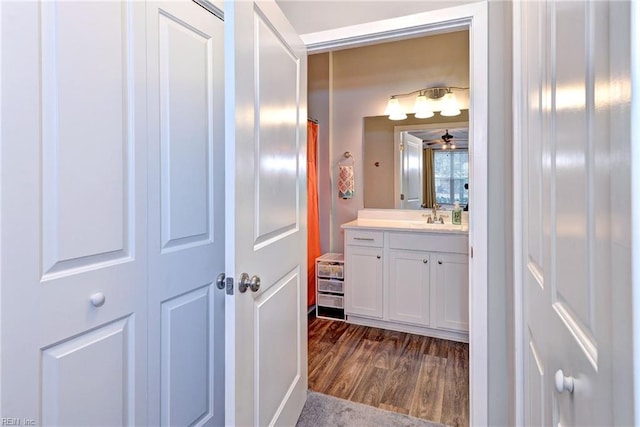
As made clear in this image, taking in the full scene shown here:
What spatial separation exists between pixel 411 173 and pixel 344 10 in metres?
1.83

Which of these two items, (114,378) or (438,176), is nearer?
(114,378)

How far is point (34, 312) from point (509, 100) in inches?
69.2

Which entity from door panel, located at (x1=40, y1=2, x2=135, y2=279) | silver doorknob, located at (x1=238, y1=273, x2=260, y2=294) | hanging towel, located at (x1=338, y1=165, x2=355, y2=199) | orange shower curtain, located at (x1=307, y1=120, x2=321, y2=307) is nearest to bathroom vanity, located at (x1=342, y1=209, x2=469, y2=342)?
orange shower curtain, located at (x1=307, y1=120, x2=321, y2=307)

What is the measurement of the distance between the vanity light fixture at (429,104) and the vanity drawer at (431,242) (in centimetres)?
119

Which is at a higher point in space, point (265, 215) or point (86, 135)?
point (86, 135)

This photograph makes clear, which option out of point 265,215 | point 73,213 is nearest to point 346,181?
point 265,215

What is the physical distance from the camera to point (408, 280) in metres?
2.63

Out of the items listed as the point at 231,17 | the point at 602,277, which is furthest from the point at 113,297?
the point at 602,277

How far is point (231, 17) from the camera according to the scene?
0.94 meters

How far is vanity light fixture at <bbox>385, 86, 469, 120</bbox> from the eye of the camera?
287 centimetres

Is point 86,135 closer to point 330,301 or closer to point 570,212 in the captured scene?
point 570,212

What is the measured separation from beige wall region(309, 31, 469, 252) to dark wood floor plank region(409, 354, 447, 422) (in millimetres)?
1503

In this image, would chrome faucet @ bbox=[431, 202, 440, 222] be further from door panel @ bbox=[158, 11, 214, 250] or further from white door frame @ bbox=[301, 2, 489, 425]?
door panel @ bbox=[158, 11, 214, 250]

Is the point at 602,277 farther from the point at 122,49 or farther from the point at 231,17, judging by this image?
the point at 122,49
